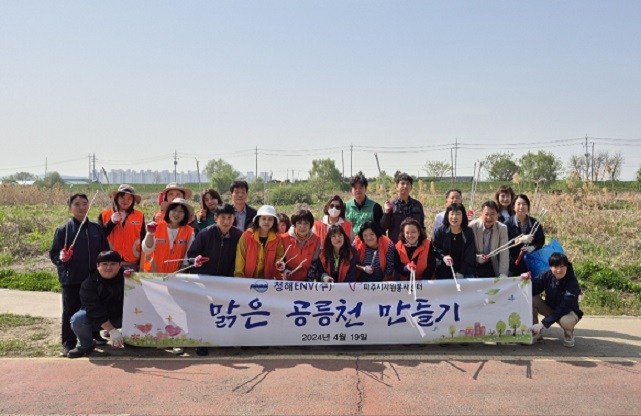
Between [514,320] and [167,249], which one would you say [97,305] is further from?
[514,320]

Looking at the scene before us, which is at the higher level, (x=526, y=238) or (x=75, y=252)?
(x=526, y=238)

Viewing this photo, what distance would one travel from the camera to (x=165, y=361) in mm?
5438

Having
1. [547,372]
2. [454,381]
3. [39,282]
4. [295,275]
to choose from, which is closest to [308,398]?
[454,381]

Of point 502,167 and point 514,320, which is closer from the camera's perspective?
point 514,320

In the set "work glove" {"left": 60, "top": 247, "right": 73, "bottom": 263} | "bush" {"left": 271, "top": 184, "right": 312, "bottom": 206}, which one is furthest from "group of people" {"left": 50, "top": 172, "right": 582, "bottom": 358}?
"bush" {"left": 271, "top": 184, "right": 312, "bottom": 206}

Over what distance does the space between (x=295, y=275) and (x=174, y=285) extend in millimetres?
1340

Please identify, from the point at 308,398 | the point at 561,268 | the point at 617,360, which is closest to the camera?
the point at 308,398

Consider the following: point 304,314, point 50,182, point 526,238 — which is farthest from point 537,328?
point 50,182

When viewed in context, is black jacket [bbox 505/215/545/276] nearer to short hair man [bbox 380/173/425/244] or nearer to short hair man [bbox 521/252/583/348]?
short hair man [bbox 521/252/583/348]

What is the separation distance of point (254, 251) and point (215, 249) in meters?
0.43

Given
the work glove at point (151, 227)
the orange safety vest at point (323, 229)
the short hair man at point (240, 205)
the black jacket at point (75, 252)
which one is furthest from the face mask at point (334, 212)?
the black jacket at point (75, 252)

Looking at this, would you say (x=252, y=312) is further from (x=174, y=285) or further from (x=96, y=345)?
(x=96, y=345)

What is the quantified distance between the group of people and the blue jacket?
0.05 feet

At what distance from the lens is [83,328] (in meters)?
5.53
